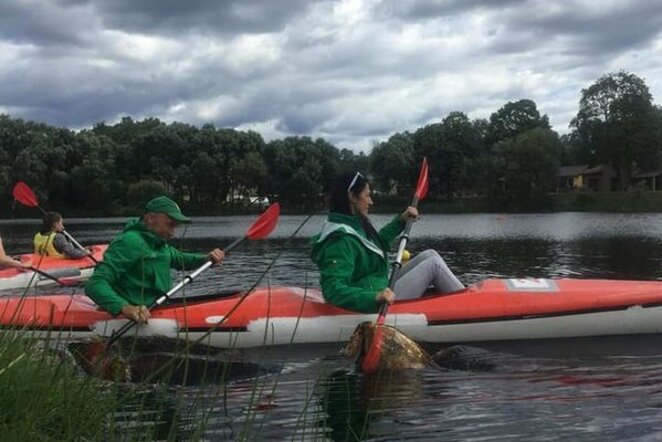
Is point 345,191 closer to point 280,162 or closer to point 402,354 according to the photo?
point 402,354

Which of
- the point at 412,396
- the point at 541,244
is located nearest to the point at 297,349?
the point at 412,396

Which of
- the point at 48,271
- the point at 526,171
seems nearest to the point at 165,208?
the point at 48,271

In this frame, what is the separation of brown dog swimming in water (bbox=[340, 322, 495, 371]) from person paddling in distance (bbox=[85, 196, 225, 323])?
1528 millimetres

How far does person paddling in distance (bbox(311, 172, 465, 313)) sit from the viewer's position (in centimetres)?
602

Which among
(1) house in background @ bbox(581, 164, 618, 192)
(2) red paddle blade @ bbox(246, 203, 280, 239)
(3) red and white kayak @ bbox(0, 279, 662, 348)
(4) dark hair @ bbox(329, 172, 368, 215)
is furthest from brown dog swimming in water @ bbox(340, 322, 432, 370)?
(1) house in background @ bbox(581, 164, 618, 192)

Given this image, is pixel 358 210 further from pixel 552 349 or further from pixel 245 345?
pixel 552 349

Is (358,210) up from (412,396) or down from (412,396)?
up

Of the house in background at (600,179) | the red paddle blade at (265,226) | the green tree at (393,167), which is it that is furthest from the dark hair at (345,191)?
the house in background at (600,179)

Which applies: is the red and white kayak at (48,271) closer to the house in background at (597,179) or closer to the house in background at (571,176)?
the house in background at (597,179)

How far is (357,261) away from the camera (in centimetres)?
627

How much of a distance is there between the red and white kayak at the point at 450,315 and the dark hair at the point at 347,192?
72 cm

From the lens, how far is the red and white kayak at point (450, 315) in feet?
20.2

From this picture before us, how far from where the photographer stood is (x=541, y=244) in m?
20.8

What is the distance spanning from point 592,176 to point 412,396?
265 feet
